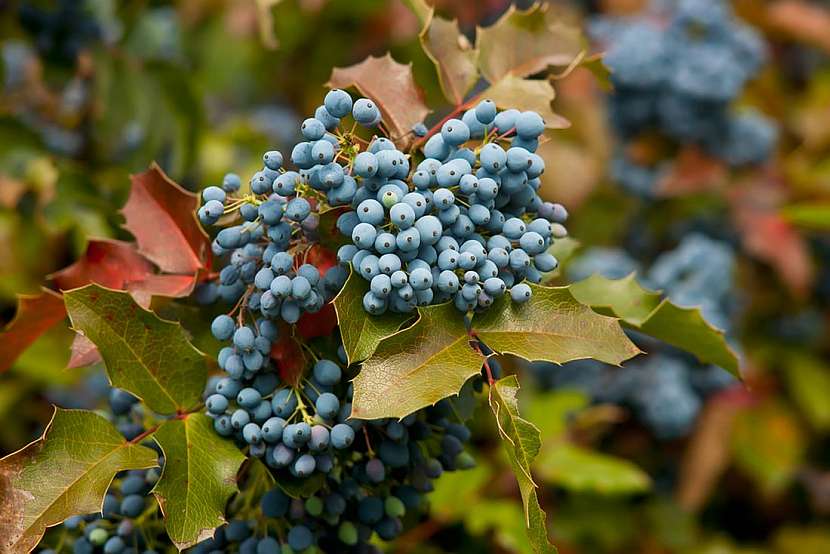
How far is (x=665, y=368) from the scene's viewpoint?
1857mm

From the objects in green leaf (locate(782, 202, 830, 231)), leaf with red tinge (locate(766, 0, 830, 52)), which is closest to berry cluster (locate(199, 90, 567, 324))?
green leaf (locate(782, 202, 830, 231))

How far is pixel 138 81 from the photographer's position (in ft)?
5.41

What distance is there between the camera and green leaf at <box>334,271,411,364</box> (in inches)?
29.1

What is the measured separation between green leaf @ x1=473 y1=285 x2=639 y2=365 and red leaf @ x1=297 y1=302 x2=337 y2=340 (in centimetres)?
14

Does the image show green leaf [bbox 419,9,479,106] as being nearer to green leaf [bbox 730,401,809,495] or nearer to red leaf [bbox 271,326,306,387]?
red leaf [bbox 271,326,306,387]

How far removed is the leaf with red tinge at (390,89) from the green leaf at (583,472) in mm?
873

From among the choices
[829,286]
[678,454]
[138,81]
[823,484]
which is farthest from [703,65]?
[138,81]

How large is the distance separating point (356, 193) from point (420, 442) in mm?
278

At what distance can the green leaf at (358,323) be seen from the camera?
0.74 metres

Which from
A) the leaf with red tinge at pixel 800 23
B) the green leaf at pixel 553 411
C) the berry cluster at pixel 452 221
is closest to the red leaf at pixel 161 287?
the berry cluster at pixel 452 221

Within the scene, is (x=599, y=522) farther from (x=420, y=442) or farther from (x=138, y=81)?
(x=138, y=81)

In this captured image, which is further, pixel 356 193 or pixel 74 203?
pixel 74 203

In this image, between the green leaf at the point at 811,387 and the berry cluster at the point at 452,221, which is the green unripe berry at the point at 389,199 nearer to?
the berry cluster at the point at 452,221

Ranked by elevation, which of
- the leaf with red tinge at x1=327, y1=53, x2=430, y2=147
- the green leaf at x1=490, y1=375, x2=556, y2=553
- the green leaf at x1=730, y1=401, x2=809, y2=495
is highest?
the leaf with red tinge at x1=327, y1=53, x2=430, y2=147
